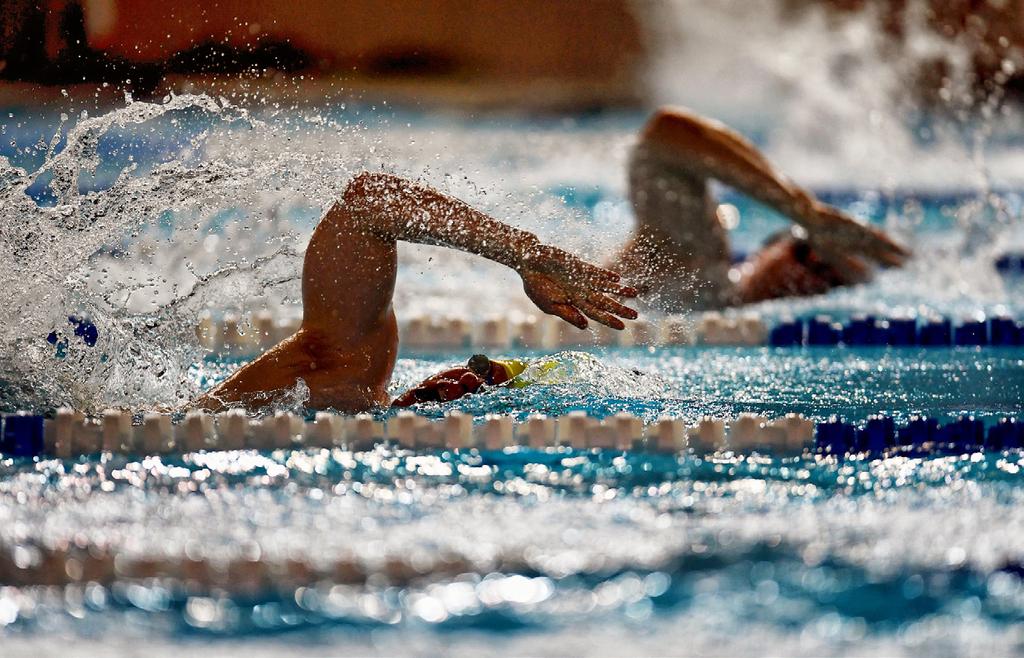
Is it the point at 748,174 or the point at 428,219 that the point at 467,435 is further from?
the point at 748,174

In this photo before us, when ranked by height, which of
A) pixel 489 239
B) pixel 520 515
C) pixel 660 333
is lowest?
pixel 520 515

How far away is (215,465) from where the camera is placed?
2482mm

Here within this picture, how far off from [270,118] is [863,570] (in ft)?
21.8

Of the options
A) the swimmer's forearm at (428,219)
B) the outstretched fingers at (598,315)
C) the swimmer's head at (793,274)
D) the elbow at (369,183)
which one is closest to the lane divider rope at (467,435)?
the outstretched fingers at (598,315)

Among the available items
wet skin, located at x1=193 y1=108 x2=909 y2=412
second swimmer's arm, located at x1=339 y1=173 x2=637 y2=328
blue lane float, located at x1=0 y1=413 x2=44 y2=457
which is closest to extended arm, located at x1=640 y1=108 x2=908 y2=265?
wet skin, located at x1=193 y1=108 x2=909 y2=412

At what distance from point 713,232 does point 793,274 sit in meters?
0.36

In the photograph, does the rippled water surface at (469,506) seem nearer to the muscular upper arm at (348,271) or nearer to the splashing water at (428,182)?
the splashing water at (428,182)

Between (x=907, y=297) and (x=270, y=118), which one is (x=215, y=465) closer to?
(x=907, y=297)

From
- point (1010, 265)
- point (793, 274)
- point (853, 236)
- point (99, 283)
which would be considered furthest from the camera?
point (1010, 265)

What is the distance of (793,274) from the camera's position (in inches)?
177

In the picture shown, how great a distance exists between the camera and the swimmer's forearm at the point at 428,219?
8.86ft

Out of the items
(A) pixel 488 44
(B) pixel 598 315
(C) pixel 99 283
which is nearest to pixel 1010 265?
(B) pixel 598 315

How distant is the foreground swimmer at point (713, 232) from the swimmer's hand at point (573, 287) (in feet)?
3.37

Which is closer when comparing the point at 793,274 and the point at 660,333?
the point at 660,333
